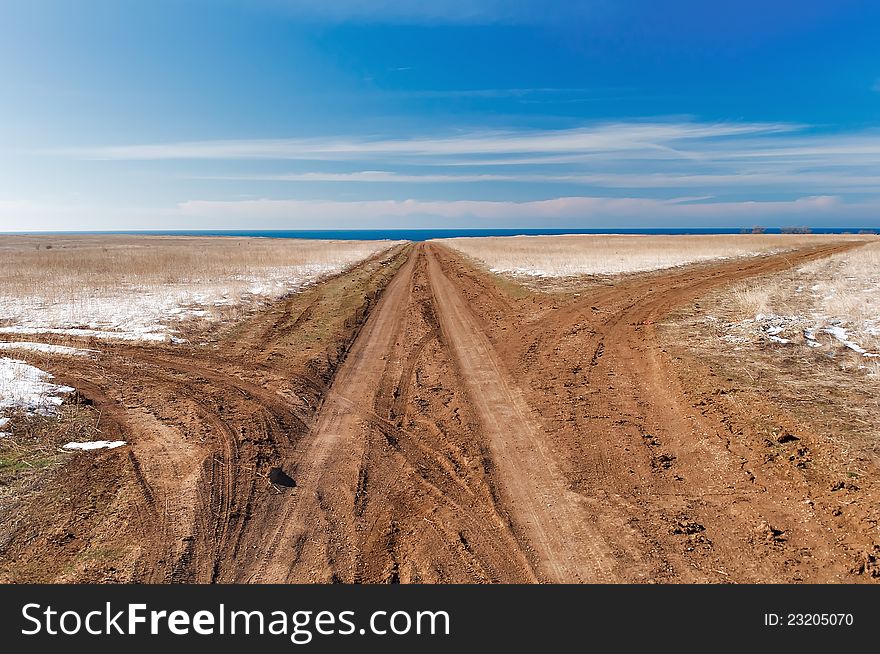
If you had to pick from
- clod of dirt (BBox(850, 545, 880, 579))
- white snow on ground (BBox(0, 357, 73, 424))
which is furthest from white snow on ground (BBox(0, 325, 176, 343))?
clod of dirt (BBox(850, 545, 880, 579))

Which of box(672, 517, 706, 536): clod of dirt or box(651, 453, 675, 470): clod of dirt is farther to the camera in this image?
box(651, 453, 675, 470): clod of dirt

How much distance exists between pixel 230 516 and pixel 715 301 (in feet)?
58.7

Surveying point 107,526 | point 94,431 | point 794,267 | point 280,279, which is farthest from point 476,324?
point 794,267

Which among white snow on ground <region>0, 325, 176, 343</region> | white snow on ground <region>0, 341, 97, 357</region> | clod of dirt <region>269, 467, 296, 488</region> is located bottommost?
clod of dirt <region>269, 467, 296, 488</region>

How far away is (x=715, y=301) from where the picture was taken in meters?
18.0

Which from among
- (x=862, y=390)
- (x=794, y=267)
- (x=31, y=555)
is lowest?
(x=31, y=555)

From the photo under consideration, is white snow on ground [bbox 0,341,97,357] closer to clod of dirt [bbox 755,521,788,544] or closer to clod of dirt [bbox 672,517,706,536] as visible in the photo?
clod of dirt [bbox 672,517,706,536]

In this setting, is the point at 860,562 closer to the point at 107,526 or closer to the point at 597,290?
the point at 107,526

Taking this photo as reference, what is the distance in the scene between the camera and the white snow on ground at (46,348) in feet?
37.9

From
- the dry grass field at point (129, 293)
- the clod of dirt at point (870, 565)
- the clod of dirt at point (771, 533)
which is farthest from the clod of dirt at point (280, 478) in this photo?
the dry grass field at point (129, 293)

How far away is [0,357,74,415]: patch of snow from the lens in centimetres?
798

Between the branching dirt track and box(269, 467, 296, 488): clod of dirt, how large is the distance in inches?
4.3

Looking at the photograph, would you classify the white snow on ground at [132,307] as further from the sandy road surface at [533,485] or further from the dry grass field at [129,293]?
the sandy road surface at [533,485]

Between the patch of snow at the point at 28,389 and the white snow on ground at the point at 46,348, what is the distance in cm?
122
